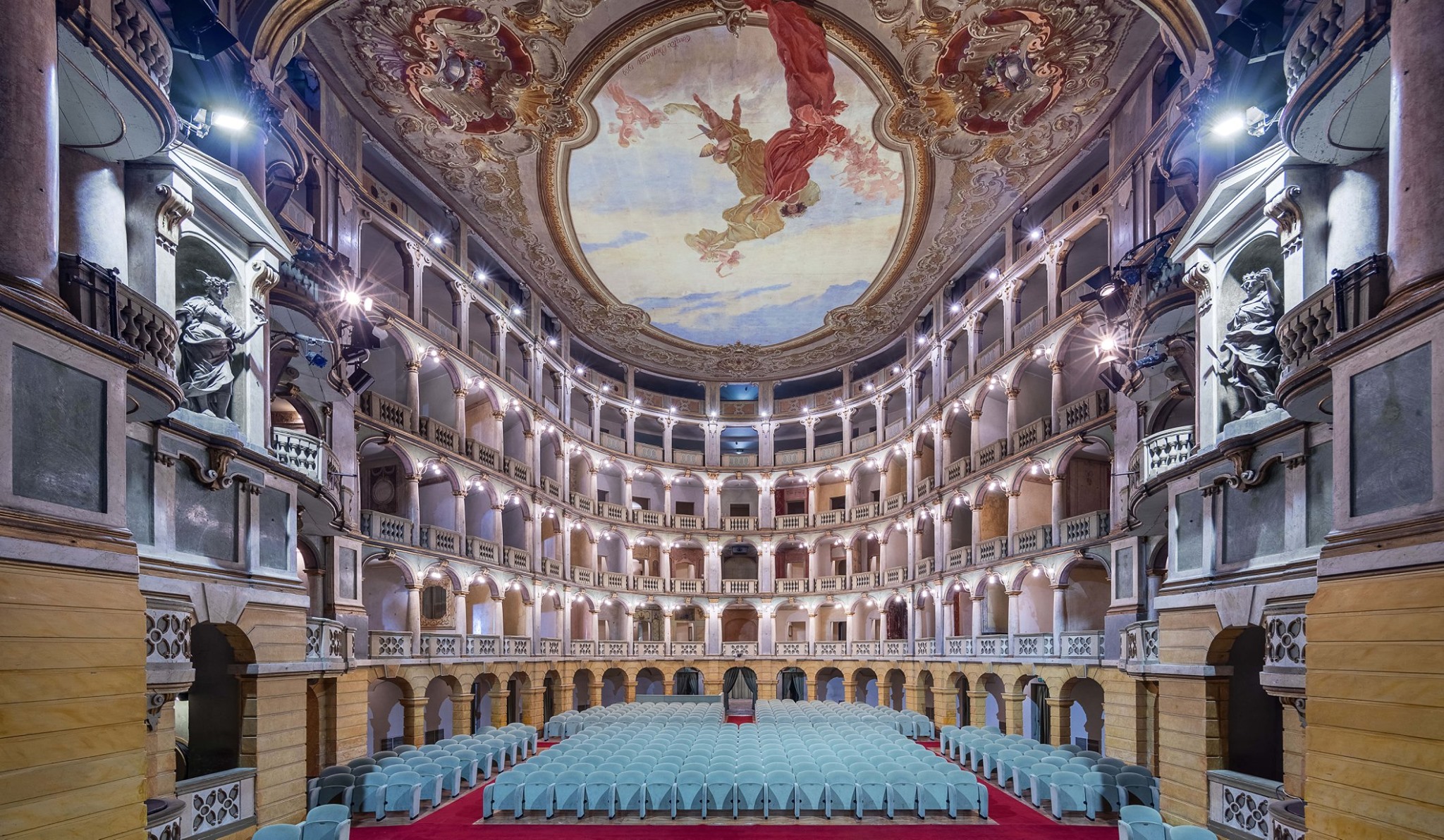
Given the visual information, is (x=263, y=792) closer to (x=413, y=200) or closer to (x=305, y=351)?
(x=305, y=351)

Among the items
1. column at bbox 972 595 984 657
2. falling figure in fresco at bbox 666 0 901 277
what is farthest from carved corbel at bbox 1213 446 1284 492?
column at bbox 972 595 984 657

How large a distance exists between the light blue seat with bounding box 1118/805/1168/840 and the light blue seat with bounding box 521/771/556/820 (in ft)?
32.9

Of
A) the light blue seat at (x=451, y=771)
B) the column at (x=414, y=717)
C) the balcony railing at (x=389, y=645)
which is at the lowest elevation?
the column at (x=414, y=717)

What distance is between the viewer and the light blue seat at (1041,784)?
15.6 metres

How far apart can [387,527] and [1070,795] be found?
19132mm

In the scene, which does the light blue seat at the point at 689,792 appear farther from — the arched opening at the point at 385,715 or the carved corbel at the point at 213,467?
the arched opening at the point at 385,715

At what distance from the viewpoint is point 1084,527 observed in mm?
23109

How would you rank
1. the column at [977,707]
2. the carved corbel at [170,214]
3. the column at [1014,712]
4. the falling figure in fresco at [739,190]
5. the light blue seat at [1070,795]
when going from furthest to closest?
the column at [977,707] → the column at [1014,712] → the falling figure in fresco at [739,190] → the light blue seat at [1070,795] → the carved corbel at [170,214]

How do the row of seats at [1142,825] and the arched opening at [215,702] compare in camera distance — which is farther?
the arched opening at [215,702]

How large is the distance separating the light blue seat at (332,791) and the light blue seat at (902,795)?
10.3m

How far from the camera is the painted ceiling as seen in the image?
20.3 meters

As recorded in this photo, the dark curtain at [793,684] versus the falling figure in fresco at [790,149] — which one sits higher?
the falling figure in fresco at [790,149]

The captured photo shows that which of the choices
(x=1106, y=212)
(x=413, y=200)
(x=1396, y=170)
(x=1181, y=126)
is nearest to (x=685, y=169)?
(x=413, y=200)

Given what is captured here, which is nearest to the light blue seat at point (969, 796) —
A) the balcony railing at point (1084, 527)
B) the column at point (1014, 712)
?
the balcony railing at point (1084, 527)
